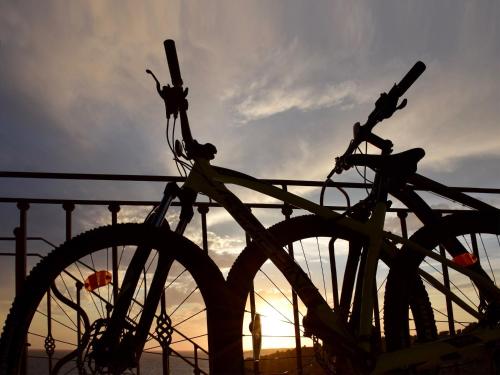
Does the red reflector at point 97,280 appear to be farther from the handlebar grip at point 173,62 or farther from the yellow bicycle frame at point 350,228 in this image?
the handlebar grip at point 173,62

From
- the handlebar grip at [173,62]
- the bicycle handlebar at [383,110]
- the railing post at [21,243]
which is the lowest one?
the railing post at [21,243]

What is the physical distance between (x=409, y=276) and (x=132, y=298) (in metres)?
1.46

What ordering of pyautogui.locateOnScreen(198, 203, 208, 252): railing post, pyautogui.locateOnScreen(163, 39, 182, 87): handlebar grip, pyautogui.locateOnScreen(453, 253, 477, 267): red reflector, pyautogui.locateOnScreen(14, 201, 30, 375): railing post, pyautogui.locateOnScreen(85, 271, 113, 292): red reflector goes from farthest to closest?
1. pyautogui.locateOnScreen(198, 203, 208, 252): railing post
2. pyautogui.locateOnScreen(14, 201, 30, 375): railing post
3. pyautogui.locateOnScreen(453, 253, 477, 267): red reflector
4. pyautogui.locateOnScreen(85, 271, 113, 292): red reflector
5. pyautogui.locateOnScreen(163, 39, 182, 87): handlebar grip

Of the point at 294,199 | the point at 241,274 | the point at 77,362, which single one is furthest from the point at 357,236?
the point at 77,362

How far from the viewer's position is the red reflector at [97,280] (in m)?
2.56

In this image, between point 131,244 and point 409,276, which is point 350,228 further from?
point 131,244

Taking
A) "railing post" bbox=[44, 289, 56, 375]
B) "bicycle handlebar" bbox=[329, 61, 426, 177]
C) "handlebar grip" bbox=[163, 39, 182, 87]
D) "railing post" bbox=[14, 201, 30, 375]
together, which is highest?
"handlebar grip" bbox=[163, 39, 182, 87]

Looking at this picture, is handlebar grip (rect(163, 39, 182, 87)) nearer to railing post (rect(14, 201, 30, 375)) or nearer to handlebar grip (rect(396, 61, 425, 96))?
handlebar grip (rect(396, 61, 425, 96))

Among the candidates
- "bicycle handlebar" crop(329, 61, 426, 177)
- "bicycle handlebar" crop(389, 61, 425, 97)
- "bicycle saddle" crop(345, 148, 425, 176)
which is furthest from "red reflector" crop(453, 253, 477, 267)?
"bicycle handlebar" crop(389, 61, 425, 97)

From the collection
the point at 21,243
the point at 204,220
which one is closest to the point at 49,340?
the point at 21,243

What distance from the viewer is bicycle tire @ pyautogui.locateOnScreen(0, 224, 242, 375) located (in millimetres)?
2035

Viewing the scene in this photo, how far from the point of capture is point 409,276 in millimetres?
2652

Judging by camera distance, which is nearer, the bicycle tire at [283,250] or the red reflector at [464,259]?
the bicycle tire at [283,250]

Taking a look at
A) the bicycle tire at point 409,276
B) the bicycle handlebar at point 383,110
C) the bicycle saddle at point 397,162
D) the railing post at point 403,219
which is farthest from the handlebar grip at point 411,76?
the railing post at point 403,219
